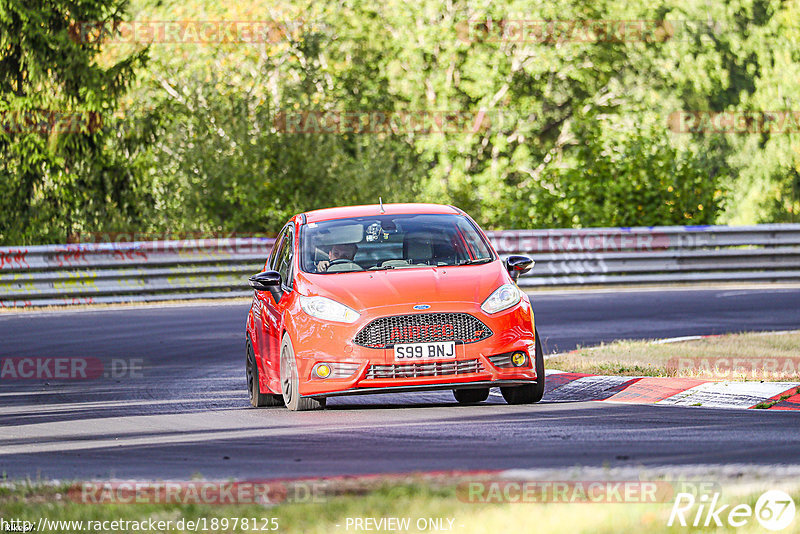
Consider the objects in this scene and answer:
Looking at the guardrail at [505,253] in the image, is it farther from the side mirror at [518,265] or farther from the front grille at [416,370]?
the front grille at [416,370]

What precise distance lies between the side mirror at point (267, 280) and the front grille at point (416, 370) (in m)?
1.52

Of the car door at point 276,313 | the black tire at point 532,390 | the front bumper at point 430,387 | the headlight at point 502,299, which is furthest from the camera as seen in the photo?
the car door at point 276,313

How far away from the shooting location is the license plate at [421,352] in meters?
A: 10.3

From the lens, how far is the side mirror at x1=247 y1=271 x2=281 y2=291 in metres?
11.4

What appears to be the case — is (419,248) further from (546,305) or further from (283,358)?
(546,305)

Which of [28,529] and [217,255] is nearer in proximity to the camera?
[28,529]

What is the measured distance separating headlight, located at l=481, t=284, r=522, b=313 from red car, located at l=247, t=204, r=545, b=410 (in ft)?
0.03

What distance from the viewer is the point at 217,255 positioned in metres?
25.1

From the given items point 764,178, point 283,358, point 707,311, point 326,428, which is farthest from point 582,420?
point 764,178

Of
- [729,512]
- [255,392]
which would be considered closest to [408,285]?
[255,392]

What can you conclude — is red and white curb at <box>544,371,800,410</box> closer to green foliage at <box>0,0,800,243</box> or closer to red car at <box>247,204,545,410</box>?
red car at <box>247,204,545,410</box>

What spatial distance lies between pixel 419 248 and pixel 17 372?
5671mm

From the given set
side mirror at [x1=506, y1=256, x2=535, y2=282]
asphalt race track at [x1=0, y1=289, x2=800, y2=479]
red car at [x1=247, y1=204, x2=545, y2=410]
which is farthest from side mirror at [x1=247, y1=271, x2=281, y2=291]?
side mirror at [x1=506, y1=256, x2=535, y2=282]

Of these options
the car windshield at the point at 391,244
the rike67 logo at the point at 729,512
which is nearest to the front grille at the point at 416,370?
the car windshield at the point at 391,244
